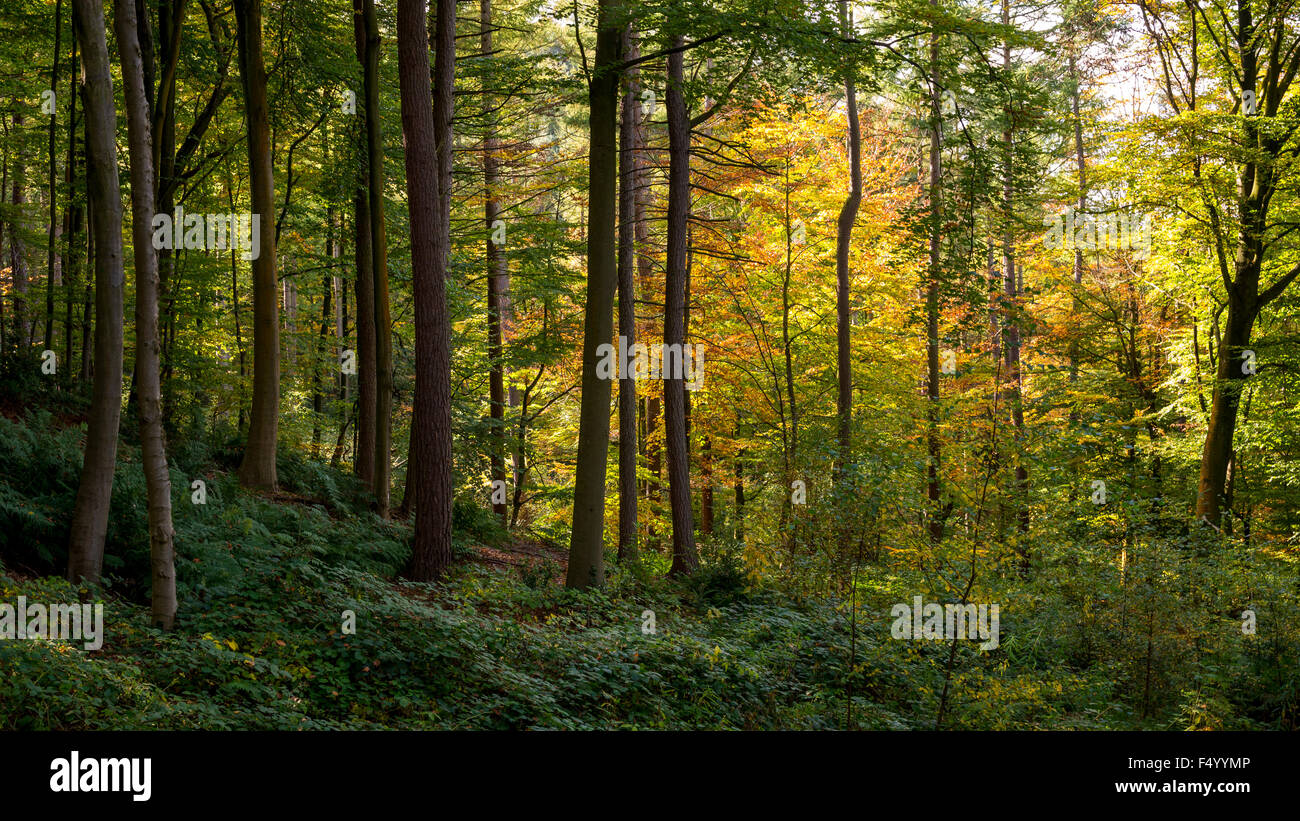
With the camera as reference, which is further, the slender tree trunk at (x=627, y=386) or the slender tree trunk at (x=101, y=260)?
the slender tree trunk at (x=627, y=386)

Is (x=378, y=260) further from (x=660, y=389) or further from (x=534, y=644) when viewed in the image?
(x=660, y=389)

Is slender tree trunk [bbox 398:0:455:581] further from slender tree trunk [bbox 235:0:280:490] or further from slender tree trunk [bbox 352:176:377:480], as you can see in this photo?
slender tree trunk [bbox 352:176:377:480]

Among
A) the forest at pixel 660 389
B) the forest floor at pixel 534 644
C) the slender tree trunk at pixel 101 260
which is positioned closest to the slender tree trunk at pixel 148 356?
the forest at pixel 660 389

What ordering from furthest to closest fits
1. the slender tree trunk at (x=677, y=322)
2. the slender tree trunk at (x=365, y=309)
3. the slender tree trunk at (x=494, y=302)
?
1. the slender tree trunk at (x=494, y=302)
2. the slender tree trunk at (x=677, y=322)
3. the slender tree trunk at (x=365, y=309)

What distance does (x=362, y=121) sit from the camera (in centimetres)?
1320

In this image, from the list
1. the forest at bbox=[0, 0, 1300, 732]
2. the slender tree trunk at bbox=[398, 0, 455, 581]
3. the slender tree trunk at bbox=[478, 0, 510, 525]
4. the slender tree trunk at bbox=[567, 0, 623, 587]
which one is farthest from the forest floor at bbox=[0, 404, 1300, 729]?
the slender tree trunk at bbox=[478, 0, 510, 525]

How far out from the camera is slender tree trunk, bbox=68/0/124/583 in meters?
6.38

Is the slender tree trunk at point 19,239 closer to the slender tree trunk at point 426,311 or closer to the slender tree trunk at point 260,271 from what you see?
the slender tree trunk at point 260,271

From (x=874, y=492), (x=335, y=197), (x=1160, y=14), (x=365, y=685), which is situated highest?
(x=1160, y=14)

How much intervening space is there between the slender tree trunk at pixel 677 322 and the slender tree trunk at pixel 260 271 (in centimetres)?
592

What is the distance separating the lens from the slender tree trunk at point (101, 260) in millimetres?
6379

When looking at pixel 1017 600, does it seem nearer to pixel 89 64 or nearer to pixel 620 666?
pixel 620 666

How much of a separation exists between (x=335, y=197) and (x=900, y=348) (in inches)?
536
